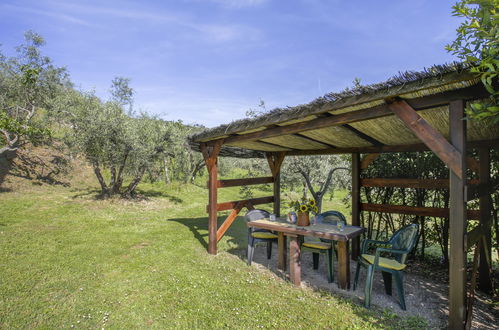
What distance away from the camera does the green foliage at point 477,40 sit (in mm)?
1881

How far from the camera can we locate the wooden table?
12.7 ft

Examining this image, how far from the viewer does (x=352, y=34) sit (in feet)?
30.1

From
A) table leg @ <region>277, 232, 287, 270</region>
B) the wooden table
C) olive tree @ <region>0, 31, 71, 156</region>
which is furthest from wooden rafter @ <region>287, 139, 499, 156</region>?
olive tree @ <region>0, 31, 71, 156</region>

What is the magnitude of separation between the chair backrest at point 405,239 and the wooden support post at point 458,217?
997mm

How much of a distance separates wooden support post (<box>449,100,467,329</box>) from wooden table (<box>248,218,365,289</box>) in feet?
4.55

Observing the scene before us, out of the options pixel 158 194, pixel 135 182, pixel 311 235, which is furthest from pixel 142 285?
pixel 158 194

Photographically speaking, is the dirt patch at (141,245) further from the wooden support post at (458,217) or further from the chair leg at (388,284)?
the wooden support post at (458,217)

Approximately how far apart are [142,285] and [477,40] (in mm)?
4819

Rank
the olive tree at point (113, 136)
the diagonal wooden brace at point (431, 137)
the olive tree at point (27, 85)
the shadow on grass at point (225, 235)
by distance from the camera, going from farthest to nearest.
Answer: the olive tree at point (27, 85), the olive tree at point (113, 136), the shadow on grass at point (225, 235), the diagonal wooden brace at point (431, 137)

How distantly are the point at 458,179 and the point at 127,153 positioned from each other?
10568mm

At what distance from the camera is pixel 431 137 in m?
2.47

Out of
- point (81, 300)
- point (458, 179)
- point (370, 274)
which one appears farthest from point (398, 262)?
point (81, 300)

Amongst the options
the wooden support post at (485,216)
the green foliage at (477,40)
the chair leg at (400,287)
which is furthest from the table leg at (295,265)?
the green foliage at (477,40)

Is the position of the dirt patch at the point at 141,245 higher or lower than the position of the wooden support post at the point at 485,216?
lower
